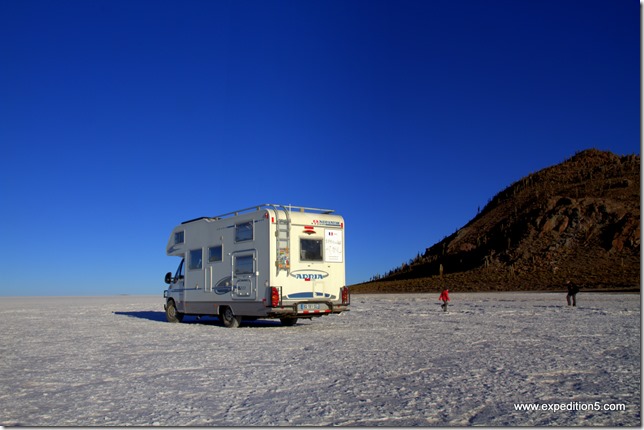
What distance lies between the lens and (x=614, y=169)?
2869 inches

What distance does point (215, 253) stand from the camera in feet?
60.3

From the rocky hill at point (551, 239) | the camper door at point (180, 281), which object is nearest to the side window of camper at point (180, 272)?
the camper door at point (180, 281)

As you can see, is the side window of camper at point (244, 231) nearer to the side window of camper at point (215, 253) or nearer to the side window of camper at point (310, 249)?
the side window of camper at point (215, 253)

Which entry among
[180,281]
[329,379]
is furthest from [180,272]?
[329,379]

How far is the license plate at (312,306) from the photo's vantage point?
646 inches

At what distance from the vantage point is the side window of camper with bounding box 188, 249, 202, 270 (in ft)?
63.1

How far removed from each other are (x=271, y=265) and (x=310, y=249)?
142 cm

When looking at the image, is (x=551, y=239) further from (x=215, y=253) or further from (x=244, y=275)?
(x=244, y=275)

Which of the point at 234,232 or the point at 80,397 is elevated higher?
the point at 234,232

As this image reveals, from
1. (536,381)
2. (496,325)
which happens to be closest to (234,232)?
(496,325)

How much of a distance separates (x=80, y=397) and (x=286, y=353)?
461 cm

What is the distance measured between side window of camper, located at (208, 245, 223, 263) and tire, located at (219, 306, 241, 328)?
4.97ft

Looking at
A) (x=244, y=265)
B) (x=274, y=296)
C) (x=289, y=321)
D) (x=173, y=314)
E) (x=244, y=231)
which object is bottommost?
(x=289, y=321)

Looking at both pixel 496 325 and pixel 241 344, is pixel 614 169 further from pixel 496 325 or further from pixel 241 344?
pixel 241 344
